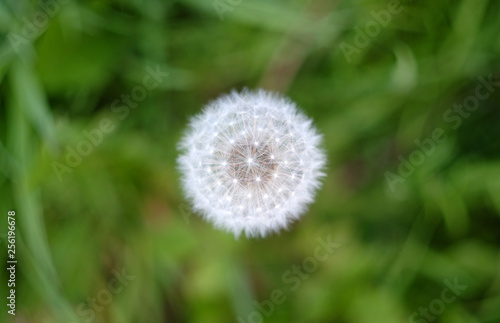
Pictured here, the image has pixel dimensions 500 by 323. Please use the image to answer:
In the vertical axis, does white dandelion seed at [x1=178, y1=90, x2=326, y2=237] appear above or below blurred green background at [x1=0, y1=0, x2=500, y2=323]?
below

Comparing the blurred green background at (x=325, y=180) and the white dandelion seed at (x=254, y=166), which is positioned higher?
the blurred green background at (x=325, y=180)

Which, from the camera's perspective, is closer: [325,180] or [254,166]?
[254,166]

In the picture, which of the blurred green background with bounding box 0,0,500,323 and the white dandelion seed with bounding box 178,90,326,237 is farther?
the blurred green background with bounding box 0,0,500,323

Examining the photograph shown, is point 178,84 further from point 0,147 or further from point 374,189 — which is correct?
point 374,189

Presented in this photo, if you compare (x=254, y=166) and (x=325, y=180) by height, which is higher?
(x=325, y=180)

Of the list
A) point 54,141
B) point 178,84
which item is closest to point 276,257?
point 178,84
